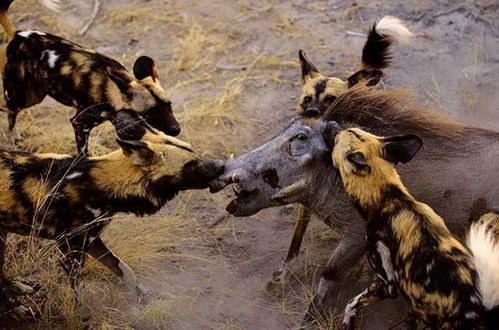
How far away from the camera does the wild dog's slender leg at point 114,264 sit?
4.15 metres

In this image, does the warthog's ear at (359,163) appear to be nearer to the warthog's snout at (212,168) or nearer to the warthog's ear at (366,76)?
the warthog's snout at (212,168)

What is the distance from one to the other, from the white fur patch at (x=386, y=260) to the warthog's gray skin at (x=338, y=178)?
0.45m

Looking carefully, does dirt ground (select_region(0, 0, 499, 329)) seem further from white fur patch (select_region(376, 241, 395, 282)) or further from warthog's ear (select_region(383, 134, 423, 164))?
warthog's ear (select_region(383, 134, 423, 164))

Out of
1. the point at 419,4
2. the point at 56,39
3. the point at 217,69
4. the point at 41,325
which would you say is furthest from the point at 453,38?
the point at 41,325

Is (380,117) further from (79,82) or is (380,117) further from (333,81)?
(79,82)

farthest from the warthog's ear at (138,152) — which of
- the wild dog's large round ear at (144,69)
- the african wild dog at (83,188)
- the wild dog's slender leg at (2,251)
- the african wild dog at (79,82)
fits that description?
the wild dog's large round ear at (144,69)

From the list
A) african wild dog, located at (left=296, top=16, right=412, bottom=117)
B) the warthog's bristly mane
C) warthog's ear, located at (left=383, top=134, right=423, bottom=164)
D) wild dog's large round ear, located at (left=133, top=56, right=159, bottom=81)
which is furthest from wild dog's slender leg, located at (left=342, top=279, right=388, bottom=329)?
wild dog's large round ear, located at (left=133, top=56, right=159, bottom=81)

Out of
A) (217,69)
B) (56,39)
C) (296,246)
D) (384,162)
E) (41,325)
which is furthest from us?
(217,69)

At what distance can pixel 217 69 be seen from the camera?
682 centimetres

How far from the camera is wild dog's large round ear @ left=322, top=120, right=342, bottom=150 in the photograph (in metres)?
3.97

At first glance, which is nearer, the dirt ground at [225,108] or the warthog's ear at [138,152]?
the warthog's ear at [138,152]

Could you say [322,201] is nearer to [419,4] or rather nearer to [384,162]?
[384,162]

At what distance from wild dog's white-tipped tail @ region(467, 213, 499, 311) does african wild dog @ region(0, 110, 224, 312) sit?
151cm

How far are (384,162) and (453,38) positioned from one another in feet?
12.2
